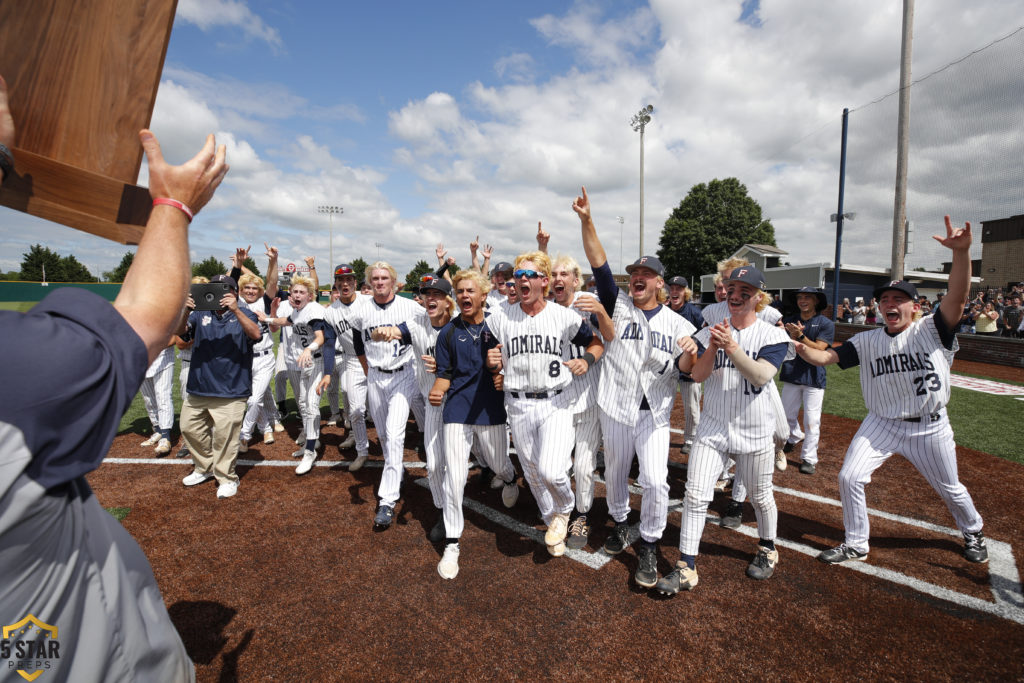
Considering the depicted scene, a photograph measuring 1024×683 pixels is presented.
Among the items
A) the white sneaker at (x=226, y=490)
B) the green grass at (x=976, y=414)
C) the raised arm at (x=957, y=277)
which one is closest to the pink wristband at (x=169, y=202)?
the raised arm at (x=957, y=277)

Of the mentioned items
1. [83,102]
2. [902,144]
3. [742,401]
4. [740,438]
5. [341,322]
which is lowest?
[740,438]

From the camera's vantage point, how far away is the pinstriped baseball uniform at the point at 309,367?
6.06 metres

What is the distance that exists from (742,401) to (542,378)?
148 cm

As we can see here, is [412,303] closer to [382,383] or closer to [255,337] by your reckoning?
[382,383]

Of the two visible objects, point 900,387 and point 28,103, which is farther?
point 900,387

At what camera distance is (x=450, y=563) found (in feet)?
11.6

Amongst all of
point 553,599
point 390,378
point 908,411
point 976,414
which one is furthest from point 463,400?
point 976,414

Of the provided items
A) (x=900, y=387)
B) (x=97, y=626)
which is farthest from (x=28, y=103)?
(x=900, y=387)

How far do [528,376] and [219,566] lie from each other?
9.43 ft

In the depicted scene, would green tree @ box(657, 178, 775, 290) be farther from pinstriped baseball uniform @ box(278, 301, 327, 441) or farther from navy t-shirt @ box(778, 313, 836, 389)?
pinstriped baseball uniform @ box(278, 301, 327, 441)

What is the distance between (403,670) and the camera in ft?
8.71

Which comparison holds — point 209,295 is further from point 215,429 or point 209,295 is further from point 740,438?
point 740,438

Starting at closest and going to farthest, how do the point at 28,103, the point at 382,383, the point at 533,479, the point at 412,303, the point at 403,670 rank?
1. the point at 28,103
2. the point at 403,670
3. the point at 533,479
4. the point at 382,383
5. the point at 412,303

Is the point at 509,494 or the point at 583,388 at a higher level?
the point at 583,388
